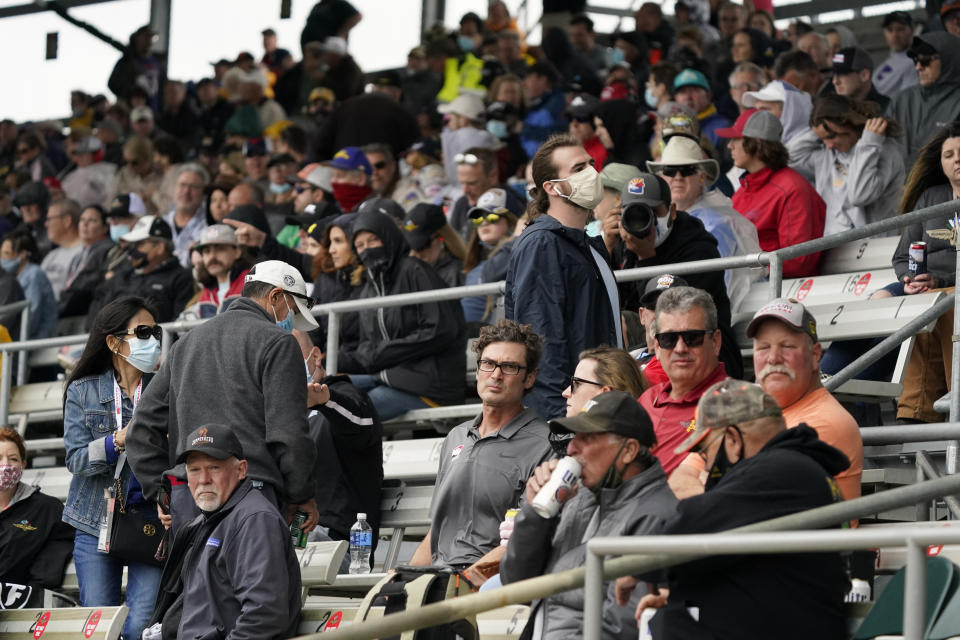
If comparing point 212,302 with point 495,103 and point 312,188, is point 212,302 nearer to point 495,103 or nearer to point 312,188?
point 312,188

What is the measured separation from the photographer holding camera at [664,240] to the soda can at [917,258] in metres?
0.93

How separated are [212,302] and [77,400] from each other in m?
2.55

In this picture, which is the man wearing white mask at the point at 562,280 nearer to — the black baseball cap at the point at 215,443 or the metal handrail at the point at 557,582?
the black baseball cap at the point at 215,443

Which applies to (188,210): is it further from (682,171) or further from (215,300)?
(682,171)

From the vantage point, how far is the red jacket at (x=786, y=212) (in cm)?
917

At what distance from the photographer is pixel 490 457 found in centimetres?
664

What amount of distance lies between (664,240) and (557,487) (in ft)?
10.4

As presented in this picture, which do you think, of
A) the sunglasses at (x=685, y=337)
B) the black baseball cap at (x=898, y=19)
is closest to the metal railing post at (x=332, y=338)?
the sunglasses at (x=685, y=337)

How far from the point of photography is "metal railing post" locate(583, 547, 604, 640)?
14.1ft

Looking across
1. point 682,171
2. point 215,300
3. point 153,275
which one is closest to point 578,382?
point 682,171

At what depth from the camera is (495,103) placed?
14.0 metres

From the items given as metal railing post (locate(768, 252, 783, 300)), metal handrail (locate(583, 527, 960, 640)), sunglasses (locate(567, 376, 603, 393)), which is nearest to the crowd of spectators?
sunglasses (locate(567, 376, 603, 393))

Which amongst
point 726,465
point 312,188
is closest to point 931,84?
point 312,188

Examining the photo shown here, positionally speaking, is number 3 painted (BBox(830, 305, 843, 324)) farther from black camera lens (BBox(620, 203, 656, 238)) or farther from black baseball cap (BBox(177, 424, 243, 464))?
black baseball cap (BBox(177, 424, 243, 464))
